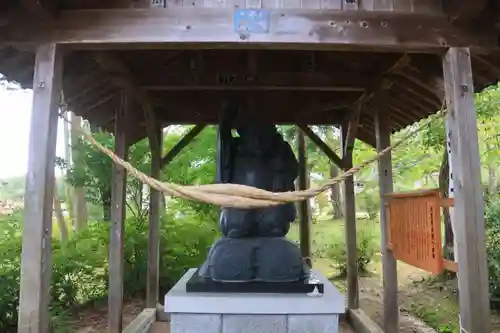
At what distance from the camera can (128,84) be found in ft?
13.9

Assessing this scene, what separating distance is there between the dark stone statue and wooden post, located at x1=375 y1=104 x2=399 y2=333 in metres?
0.84

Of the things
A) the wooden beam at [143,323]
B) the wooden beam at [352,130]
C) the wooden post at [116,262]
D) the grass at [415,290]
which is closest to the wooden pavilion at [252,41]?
the wooden post at [116,262]

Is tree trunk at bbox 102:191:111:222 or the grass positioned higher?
tree trunk at bbox 102:191:111:222

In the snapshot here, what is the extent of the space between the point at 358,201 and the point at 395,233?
349 inches

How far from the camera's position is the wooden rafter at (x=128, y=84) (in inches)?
146

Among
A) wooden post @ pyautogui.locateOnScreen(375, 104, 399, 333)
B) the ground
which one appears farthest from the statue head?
the ground

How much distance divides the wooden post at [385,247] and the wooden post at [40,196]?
9.05 feet

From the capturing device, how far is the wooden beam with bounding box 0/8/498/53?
277 centimetres

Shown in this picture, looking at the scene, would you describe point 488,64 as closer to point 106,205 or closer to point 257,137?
point 257,137

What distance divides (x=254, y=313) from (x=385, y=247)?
1622 mm

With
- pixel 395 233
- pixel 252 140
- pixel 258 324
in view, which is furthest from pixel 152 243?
pixel 395 233

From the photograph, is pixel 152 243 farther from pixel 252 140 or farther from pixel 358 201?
pixel 358 201

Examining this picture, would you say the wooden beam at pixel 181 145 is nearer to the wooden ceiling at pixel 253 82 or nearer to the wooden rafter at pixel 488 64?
the wooden ceiling at pixel 253 82

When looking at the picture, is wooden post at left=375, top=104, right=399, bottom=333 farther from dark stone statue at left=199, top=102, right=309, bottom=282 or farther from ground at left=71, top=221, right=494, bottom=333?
ground at left=71, top=221, right=494, bottom=333
